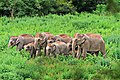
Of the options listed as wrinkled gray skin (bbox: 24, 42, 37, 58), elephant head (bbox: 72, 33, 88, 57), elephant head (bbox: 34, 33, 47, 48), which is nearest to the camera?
elephant head (bbox: 72, 33, 88, 57)

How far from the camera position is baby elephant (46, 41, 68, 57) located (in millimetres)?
9273

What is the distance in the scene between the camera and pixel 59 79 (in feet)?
24.9

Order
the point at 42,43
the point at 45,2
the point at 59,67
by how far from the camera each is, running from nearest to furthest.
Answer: the point at 59,67, the point at 42,43, the point at 45,2

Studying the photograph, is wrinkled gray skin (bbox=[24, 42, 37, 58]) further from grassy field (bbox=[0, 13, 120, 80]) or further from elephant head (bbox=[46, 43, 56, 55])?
elephant head (bbox=[46, 43, 56, 55])

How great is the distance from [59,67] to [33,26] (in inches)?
323

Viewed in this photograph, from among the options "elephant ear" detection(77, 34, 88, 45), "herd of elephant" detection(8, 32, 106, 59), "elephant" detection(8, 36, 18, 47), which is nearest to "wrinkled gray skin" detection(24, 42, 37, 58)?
"herd of elephant" detection(8, 32, 106, 59)

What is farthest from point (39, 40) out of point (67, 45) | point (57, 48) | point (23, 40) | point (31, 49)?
point (23, 40)

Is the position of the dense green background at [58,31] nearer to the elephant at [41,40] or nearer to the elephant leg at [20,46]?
the elephant leg at [20,46]

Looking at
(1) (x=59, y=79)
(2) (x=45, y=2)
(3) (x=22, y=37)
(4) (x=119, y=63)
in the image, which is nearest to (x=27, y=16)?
(2) (x=45, y=2)

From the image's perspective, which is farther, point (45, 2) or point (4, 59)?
point (45, 2)

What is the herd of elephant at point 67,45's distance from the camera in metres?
9.23

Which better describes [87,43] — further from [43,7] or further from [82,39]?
[43,7]

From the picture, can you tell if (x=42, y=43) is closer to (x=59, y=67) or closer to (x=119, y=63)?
(x=59, y=67)

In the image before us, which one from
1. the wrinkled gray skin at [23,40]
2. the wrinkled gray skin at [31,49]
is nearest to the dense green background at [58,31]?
the wrinkled gray skin at [31,49]
